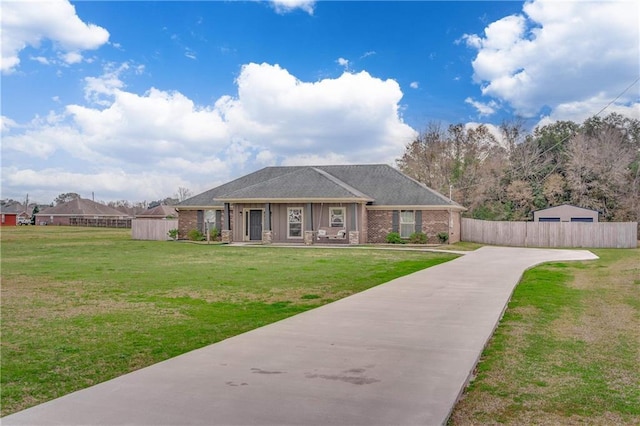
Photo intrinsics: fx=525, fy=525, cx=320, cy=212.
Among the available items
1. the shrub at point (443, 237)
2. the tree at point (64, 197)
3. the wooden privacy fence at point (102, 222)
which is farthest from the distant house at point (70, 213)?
the shrub at point (443, 237)

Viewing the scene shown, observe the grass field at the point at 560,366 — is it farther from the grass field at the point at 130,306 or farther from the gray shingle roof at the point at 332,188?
the gray shingle roof at the point at 332,188

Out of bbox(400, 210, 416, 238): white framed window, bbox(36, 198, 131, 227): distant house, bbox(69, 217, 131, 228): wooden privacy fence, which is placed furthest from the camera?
bbox(36, 198, 131, 227): distant house

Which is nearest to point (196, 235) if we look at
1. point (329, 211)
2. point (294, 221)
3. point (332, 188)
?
point (294, 221)

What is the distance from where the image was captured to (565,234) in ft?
102

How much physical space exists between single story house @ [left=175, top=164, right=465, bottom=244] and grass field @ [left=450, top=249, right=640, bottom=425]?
18.1 m

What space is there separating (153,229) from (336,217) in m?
13.8

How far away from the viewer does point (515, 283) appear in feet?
41.9

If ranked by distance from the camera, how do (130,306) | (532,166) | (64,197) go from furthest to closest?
(64,197), (532,166), (130,306)

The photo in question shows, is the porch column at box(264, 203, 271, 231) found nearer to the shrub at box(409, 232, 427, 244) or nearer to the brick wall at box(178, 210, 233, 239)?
the brick wall at box(178, 210, 233, 239)

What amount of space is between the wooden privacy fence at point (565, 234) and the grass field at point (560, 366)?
20.9 metres

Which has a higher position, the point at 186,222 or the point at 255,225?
the point at 186,222

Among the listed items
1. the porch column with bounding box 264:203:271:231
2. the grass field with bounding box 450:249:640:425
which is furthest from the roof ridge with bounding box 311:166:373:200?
the grass field with bounding box 450:249:640:425

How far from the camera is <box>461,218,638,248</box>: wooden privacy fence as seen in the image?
3033 cm

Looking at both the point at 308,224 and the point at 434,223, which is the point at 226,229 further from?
the point at 434,223
